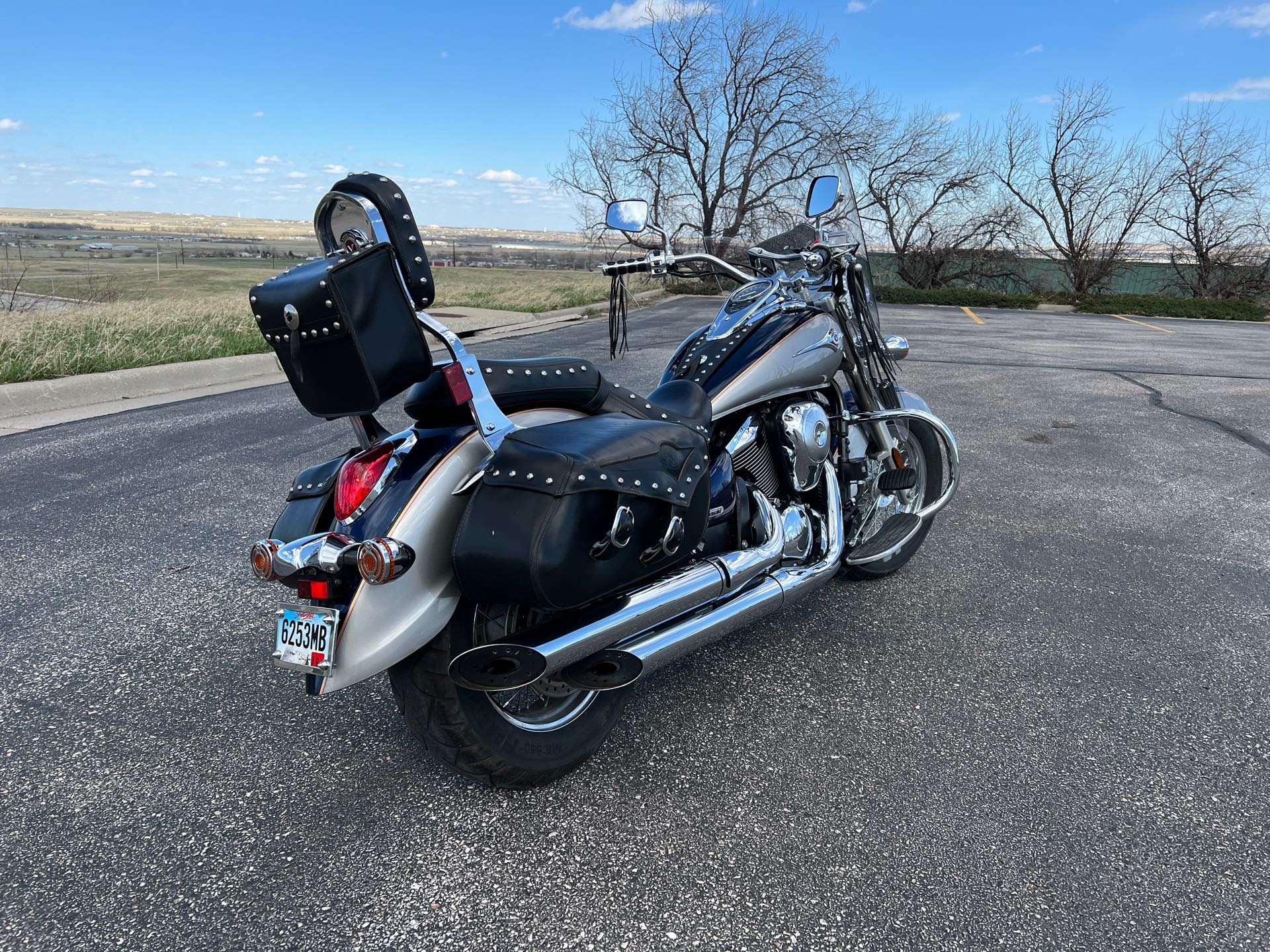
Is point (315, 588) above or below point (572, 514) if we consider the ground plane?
below

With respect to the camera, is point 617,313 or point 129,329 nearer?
point 617,313

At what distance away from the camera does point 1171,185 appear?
27.2m

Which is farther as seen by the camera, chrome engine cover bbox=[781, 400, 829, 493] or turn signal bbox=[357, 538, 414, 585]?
chrome engine cover bbox=[781, 400, 829, 493]

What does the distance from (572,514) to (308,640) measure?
0.63 meters

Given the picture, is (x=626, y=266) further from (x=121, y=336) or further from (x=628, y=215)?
(x=121, y=336)

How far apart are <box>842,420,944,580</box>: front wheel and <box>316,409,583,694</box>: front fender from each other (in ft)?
6.51

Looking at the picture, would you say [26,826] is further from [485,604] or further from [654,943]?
[654,943]

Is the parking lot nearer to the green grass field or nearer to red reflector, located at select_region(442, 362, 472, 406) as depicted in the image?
red reflector, located at select_region(442, 362, 472, 406)

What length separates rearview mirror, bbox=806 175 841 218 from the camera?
3.19m

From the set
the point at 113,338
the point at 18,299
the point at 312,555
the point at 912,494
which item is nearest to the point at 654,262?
the point at 312,555

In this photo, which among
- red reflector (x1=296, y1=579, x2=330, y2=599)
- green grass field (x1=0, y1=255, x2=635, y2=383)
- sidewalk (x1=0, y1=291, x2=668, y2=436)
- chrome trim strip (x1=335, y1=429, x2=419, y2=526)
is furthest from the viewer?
green grass field (x1=0, y1=255, x2=635, y2=383)

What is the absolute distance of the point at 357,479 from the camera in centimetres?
210

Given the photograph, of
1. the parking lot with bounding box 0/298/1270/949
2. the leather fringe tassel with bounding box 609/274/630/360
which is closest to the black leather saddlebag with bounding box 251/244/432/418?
the parking lot with bounding box 0/298/1270/949

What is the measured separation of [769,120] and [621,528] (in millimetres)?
28117
